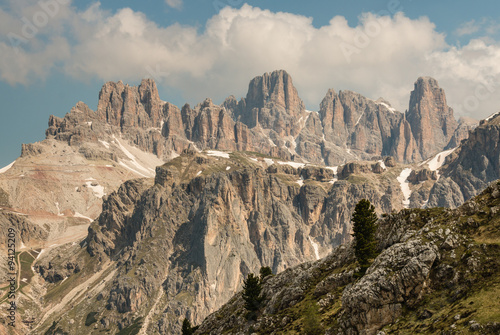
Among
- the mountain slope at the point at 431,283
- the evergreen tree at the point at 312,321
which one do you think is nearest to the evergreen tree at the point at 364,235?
the mountain slope at the point at 431,283

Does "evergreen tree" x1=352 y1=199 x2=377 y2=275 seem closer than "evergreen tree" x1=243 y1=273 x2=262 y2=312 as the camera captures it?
Yes

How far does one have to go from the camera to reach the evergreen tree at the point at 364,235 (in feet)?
253

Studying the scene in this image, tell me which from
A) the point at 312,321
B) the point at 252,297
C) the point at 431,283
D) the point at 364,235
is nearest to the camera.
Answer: the point at 431,283

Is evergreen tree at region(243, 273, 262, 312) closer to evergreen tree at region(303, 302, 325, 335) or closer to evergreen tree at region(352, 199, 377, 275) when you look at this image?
evergreen tree at region(303, 302, 325, 335)

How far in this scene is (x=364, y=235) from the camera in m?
80.6

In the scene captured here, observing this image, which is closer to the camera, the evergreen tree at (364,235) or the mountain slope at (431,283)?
the mountain slope at (431,283)

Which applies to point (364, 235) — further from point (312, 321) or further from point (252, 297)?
point (252, 297)

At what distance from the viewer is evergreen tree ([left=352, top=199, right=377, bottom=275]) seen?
7725 cm

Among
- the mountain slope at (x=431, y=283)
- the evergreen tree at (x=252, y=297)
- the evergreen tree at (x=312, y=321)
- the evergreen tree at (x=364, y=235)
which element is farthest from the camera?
the evergreen tree at (x=252, y=297)

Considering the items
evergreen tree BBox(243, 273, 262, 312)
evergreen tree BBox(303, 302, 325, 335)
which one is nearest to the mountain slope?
evergreen tree BBox(303, 302, 325, 335)

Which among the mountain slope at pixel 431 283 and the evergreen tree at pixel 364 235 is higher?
the evergreen tree at pixel 364 235

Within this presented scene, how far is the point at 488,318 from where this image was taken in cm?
4362

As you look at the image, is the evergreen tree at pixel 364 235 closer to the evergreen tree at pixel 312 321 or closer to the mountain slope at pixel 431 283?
the mountain slope at pixel 431 283

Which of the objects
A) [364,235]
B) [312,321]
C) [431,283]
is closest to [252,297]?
[312,321]
